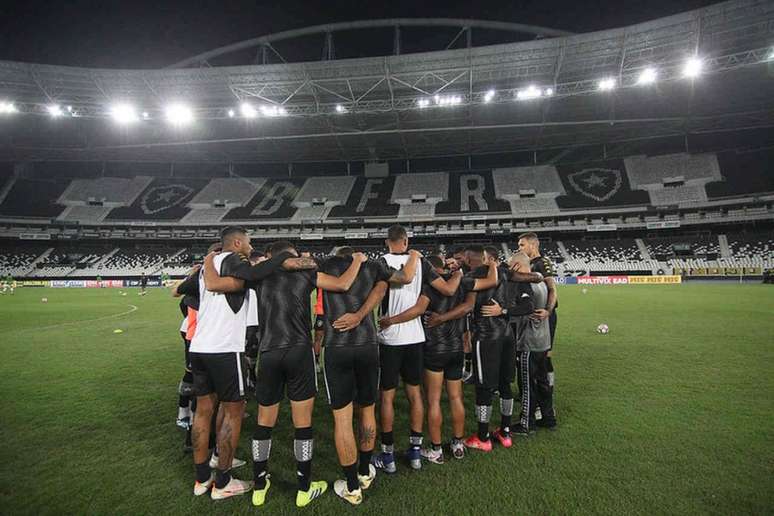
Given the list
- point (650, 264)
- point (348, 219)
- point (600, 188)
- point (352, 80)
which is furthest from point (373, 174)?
point (650, 264)

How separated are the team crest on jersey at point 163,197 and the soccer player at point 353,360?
56.0 metres

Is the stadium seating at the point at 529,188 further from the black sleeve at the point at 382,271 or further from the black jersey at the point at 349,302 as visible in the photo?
the black jersey at the point at 349,302

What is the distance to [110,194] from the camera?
51.4m

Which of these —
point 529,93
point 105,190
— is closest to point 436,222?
point 529,93

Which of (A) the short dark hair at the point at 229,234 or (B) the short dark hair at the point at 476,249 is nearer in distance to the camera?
(A) the short dark hair at the point at 229,234

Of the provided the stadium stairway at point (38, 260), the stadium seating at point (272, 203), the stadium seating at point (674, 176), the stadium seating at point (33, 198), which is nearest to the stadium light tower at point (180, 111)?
the stadium seating at point (272, 203)

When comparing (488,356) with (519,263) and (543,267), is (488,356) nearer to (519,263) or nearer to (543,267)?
(519,263)

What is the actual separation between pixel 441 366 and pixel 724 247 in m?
47.0

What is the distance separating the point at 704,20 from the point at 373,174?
38001mm

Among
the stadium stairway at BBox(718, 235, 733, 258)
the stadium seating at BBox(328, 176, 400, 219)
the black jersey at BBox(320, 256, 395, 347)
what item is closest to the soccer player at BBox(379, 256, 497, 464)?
the black jersey at BBox(320, 256, 395, 347)

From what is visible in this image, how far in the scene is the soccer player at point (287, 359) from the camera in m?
3.30

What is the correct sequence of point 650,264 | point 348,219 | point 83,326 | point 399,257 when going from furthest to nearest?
point 348,219 → point 650,264 → point 83,326 → point 399,257

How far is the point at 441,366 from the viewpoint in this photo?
4047 mm

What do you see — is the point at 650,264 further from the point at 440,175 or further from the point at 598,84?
the point at 440,175
